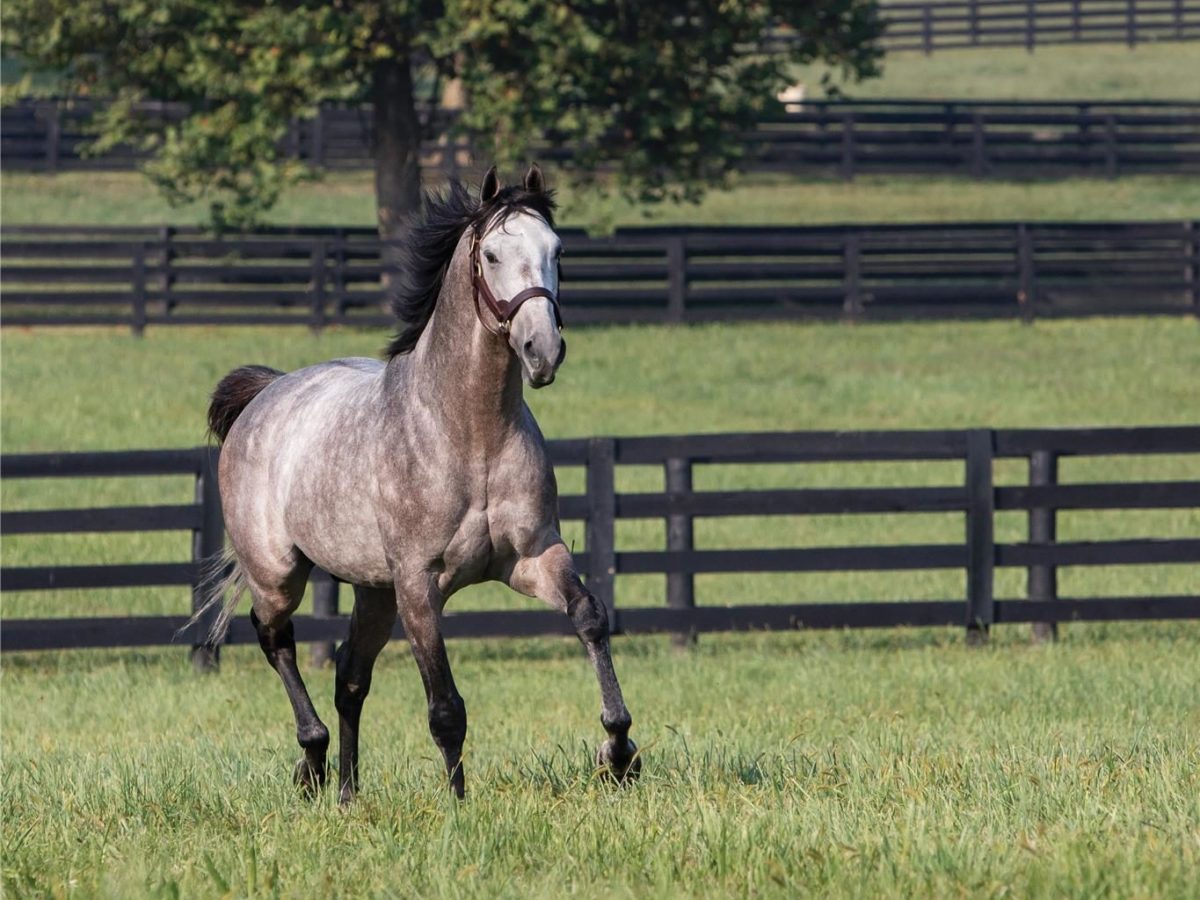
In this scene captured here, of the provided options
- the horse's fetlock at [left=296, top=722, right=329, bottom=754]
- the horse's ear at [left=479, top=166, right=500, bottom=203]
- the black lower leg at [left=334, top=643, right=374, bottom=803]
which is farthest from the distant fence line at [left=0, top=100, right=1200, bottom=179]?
the horse's ear at [left=479, top=166, right=500, bottom=203]

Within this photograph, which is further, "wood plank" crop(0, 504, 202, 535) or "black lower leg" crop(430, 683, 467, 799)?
"wood plank" crop(0, 504, 202, 535)

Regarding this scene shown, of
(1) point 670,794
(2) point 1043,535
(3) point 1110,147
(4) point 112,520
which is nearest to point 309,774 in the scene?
(1) point 670,794

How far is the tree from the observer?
84.6 feet

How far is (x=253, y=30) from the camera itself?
25.6m

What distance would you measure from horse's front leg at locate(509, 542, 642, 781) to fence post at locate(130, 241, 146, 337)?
2169 centimetres

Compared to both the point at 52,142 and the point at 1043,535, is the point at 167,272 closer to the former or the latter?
the point at 52,142

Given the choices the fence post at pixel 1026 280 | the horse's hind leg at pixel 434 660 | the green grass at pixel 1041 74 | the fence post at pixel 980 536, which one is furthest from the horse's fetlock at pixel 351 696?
the green grass at pixel 1041 74

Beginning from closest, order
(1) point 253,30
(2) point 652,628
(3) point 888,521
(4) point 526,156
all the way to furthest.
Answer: (2) point 652,628, (3) point 888,521, (1) point 253,30, (4) point 526,156

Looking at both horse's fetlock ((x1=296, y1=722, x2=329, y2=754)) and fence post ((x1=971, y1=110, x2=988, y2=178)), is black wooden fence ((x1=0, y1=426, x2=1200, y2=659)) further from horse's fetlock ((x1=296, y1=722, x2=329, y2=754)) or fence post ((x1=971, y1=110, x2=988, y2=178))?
fence post ((x1=971, y1=110, x2=988, y2=178))

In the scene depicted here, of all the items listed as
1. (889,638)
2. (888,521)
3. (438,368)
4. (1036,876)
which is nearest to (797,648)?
(889,638)

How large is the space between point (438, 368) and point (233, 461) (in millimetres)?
1662

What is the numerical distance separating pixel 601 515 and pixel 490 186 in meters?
6.30

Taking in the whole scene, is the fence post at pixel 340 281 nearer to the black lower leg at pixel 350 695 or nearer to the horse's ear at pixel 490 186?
the black lower leg at pixel 350 695

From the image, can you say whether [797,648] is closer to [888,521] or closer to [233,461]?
[888,521]
